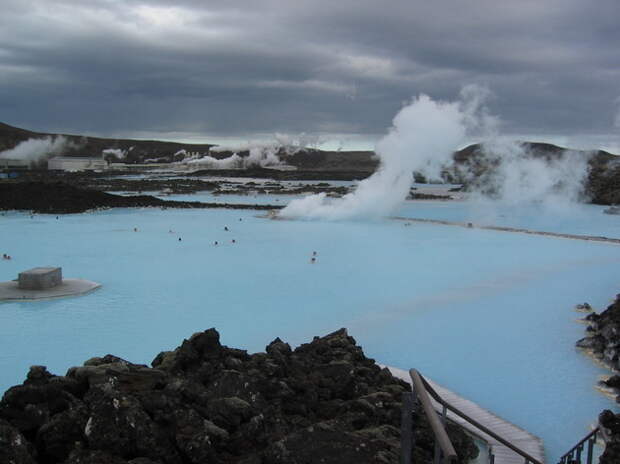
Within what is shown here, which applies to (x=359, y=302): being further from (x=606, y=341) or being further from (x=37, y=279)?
(x=37, y=279)

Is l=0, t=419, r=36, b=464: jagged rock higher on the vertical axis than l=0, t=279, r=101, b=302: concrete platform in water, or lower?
higher

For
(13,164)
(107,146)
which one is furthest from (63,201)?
(107,146)

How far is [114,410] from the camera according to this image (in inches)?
157

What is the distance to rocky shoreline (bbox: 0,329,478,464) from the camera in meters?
3.85

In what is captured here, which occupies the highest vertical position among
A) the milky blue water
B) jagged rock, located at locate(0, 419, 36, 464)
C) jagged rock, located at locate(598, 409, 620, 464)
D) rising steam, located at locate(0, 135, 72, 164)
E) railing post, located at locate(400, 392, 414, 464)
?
rising steam, located at locate(0, 135, 72, 164)

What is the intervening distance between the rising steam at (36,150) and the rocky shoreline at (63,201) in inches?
2074

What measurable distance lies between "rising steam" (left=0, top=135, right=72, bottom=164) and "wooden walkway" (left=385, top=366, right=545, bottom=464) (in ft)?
262

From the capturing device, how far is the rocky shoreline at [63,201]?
89.1 ft

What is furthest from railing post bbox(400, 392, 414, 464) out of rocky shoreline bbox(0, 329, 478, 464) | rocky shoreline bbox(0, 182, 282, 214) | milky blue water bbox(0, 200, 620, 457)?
rocky shoreline bbox(0, 182, 282, 214)

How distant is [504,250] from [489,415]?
490 inches

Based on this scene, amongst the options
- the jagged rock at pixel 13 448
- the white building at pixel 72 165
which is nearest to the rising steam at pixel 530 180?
the jagged rock at pixel 13 448

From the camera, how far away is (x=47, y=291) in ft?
36.7

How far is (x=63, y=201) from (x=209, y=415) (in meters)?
25.2

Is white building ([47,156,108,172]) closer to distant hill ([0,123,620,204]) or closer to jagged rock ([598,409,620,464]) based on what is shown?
distant hill ([0,123,620,204])
